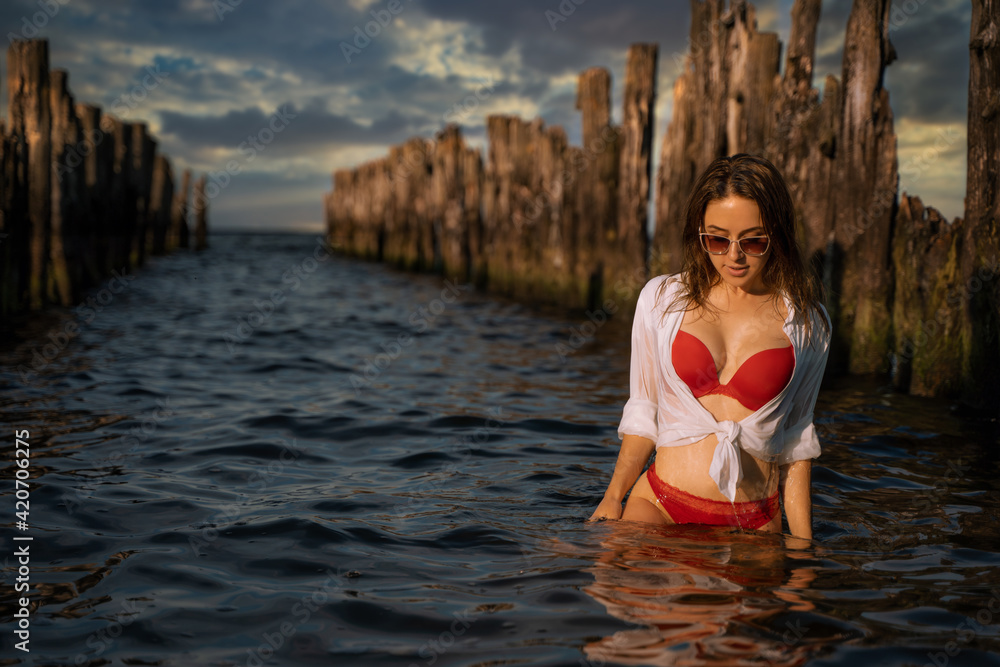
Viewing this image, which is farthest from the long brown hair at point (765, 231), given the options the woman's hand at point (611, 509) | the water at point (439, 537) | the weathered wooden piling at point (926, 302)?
the weathered wooden piling at point (926, 302)

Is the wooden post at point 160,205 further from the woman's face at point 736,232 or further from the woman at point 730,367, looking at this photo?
the woman's face at point 736,232

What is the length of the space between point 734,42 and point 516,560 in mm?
8215

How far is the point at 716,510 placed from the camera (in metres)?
3.56

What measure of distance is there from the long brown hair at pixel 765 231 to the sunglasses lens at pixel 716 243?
90 mm

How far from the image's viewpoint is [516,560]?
3789mm

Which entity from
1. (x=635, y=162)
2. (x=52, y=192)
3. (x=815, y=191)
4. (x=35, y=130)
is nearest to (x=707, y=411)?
(x=815, y=191)

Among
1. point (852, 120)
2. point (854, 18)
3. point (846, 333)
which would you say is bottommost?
point (846, 333)

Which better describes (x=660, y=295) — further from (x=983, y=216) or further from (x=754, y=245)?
(x=983, y=216)

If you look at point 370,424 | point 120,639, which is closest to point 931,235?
point 370,424

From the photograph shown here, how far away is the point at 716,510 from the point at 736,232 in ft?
3.98

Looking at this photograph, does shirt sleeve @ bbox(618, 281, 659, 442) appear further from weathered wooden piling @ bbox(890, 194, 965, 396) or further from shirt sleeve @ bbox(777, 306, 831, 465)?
weathered wooden piling @ bbox(890, 194, 965, 396)

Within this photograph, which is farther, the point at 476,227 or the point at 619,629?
the point at 476,227

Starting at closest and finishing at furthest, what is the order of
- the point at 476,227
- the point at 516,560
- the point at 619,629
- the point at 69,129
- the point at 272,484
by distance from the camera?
the point at 619,629 < the point at 516,560 < the point at 272,484 < the point at 69,129 < the point at 476,227

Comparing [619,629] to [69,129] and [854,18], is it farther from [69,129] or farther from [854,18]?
[69,129]
